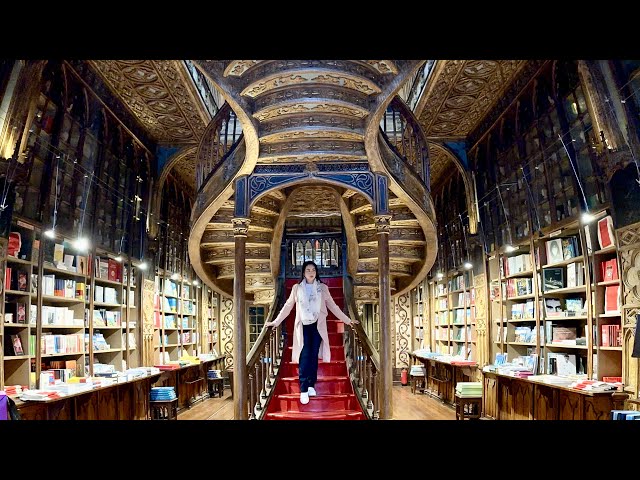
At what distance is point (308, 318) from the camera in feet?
19.8

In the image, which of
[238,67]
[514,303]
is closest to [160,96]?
[238,67]

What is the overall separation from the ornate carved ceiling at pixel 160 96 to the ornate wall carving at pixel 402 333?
5719mm

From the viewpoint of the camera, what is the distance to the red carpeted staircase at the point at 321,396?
6.12 metres

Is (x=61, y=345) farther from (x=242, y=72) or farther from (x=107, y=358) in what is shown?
(x=242, y=72)

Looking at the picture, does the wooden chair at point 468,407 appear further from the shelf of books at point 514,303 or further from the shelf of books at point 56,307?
the shelf of books at point 56,307

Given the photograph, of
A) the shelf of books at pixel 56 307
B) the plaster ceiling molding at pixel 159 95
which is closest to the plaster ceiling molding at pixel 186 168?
the plaster ceiling molding at pixel 159 95

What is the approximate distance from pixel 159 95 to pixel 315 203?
3.35 m

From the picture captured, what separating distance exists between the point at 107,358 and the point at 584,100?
599cm

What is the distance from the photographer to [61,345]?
19.9 feet

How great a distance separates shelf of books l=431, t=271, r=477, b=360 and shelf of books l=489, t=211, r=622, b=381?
2.71ft

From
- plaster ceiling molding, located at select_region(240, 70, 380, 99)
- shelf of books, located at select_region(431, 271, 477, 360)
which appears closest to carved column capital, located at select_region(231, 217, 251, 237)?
plaster ceiling molding, located at select_region(240, 70, 380, 99)

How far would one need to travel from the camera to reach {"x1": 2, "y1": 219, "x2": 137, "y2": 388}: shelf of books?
5.17 metres

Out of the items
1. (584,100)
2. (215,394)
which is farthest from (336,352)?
(215,394)

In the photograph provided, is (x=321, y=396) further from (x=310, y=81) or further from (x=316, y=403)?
(x=310, y=81)
